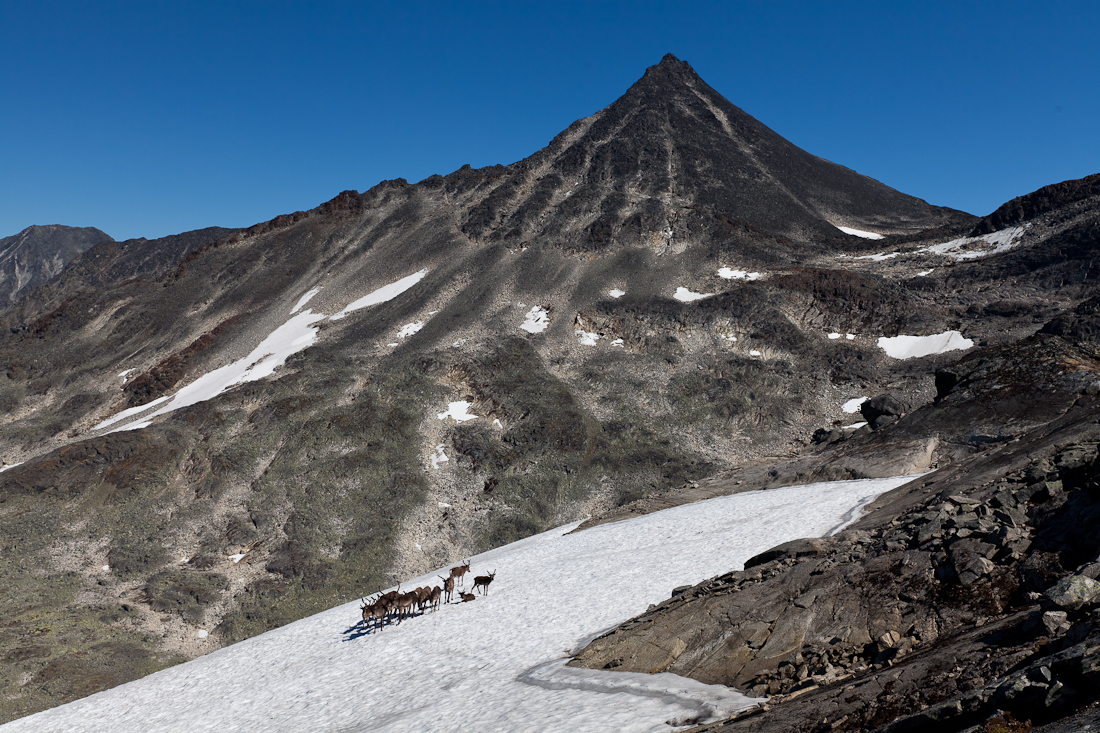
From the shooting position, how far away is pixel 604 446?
63594 millimetres

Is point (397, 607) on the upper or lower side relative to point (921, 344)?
lower

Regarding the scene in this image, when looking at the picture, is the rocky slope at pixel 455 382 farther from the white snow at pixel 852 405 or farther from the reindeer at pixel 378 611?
the reindeer at pixel 378 611

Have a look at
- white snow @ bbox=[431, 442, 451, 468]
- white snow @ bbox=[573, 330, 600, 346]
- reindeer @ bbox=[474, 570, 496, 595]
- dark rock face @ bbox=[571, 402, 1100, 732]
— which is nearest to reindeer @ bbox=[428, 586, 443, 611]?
reindeer @ bbox=[474, 570, 496, 595]

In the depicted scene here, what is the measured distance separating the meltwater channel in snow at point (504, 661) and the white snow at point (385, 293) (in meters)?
63.7

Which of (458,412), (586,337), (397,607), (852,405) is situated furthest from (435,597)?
(586,337)

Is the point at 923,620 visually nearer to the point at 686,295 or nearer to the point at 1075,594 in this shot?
the point at 1075,594

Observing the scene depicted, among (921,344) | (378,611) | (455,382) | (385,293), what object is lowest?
(378,611)

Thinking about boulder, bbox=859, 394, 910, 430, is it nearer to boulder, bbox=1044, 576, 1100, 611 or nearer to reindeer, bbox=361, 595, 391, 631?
reindeer, bbox=361, 595, 391, 631

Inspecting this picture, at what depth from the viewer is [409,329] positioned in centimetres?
8244

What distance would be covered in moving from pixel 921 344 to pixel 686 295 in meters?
27.7

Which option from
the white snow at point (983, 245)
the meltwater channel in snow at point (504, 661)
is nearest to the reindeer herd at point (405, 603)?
the meltwater channel in snow at point (504, 661)

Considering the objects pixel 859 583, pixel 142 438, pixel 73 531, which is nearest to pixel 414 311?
pixel 142 438

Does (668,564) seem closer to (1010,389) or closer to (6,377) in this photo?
(1010,389)

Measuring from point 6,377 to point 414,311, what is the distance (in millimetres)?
59715
